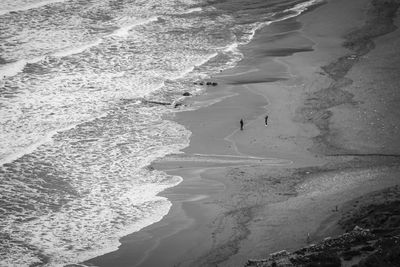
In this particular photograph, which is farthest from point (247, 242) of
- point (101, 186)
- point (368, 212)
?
point (101, 186)

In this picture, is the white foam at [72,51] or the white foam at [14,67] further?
the white foam at [72,51]

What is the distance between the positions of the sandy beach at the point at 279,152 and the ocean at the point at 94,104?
89 cm

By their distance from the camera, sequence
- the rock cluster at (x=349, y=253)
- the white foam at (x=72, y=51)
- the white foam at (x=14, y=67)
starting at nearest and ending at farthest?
the rock cluster at (x=349, y=253)
the white foam at (x=14, y=67)
the white foam at (x=72, y=51)

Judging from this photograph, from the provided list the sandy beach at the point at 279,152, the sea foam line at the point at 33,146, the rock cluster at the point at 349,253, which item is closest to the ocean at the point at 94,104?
the sea foam line at the point at 33,146

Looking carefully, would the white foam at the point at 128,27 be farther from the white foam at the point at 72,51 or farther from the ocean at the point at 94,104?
the white foam at the point at 72,51

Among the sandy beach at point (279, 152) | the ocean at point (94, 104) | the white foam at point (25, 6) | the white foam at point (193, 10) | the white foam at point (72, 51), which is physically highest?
the white foam at point (25, 6)

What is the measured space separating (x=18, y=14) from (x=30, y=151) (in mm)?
20920

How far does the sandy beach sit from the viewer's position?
1567 cm

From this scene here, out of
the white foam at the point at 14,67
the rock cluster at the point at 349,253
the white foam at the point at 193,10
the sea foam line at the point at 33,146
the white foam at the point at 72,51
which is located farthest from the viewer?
the white foam at the point at 193,10

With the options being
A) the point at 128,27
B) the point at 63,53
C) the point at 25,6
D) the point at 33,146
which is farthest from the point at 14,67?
the point at 25,6

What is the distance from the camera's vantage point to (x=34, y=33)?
36906 mm

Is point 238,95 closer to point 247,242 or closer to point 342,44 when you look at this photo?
point 342,44

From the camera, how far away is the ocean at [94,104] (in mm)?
17047

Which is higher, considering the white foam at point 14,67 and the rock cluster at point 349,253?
the white foam at point 14,67
